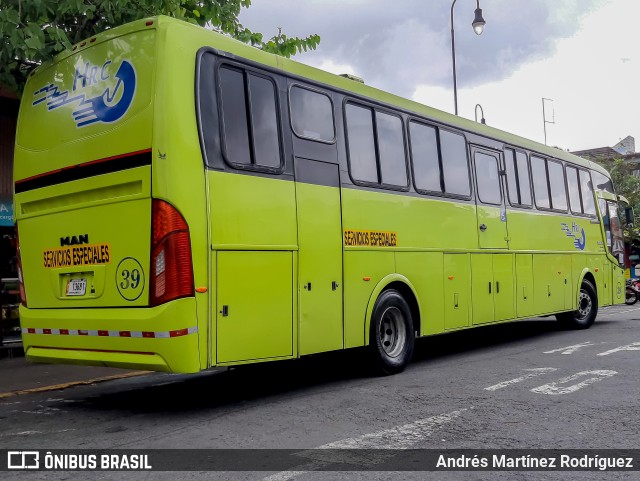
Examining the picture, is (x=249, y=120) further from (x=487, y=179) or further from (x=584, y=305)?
(x=584, y=305)

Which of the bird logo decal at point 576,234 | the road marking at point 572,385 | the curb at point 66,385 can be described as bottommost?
the road marking at point 572,385

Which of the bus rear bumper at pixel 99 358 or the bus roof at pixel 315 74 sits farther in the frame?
the bus roof at pixel 315 74

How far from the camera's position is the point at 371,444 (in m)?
4.96

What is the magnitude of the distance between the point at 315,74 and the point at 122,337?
349 cm

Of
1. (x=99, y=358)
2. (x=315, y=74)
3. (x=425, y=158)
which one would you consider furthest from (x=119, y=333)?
(x=425, y=158)

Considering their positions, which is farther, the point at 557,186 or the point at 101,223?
the point at 557,186

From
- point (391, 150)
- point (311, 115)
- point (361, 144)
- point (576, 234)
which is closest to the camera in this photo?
point (311, 115)

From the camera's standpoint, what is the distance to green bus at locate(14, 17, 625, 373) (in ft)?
18.9

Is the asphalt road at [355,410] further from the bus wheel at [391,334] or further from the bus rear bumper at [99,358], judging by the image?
the bus rear bumper at [99,358]

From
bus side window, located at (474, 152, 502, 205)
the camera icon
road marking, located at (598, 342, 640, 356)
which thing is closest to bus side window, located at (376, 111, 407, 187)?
bus side window, located at (474, 152, 502, 205)

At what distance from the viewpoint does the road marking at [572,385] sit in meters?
6.82

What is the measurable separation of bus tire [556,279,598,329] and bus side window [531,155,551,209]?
2.37 metres

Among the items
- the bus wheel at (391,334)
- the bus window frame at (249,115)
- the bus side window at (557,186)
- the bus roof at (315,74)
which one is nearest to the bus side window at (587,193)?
the bus side window at (557,186)

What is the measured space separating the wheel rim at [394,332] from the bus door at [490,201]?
2.40 metres
